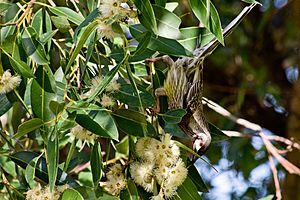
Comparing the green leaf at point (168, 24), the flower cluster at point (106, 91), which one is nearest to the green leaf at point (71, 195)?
the flower cluster at point (106, 91)

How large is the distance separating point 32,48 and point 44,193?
0.18 m

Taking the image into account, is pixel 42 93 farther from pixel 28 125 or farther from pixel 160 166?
pixel 160 166

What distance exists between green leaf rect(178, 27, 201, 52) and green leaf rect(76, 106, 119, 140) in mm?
148

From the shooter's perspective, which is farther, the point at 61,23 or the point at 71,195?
the point at 61,23

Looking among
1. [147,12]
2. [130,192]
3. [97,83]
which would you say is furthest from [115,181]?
Result: [147,12]

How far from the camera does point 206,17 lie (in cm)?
74

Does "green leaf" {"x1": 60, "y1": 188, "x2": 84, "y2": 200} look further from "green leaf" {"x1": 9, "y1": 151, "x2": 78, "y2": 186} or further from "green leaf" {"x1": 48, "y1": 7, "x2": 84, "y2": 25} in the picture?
"green leaf" {"x1": 48, "y1": 7, "x2": 84, "y2": 25}

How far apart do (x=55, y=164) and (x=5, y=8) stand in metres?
0.24

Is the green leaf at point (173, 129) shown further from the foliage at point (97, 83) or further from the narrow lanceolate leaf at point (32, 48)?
the narrow lanceolate leaf at point (32, 48)

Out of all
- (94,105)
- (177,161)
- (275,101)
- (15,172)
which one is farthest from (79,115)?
(275,101)

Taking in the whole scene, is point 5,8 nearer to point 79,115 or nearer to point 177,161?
point 79,115

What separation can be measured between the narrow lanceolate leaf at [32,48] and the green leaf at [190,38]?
0.59ft

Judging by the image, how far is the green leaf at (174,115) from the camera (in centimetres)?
82

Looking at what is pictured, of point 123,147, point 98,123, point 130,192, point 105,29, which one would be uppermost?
point 105,29
